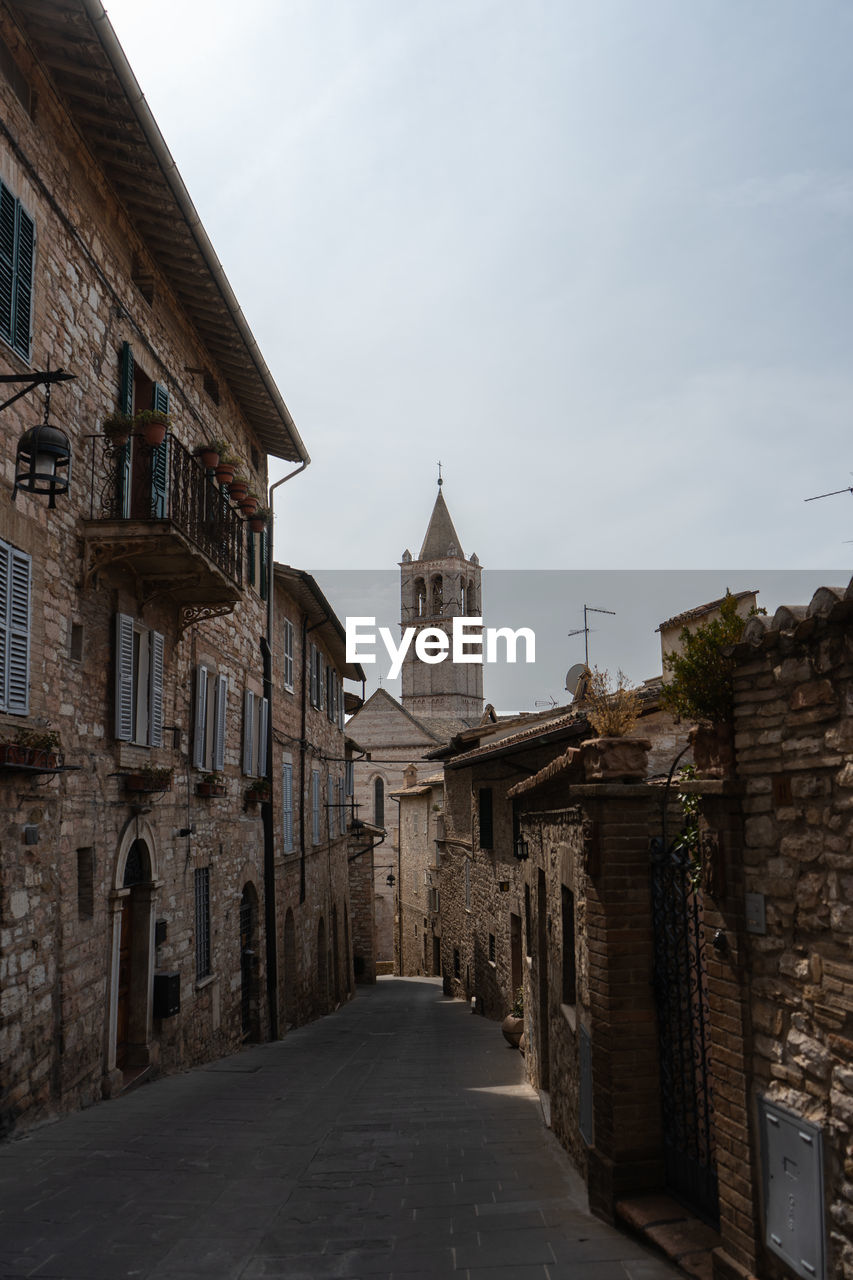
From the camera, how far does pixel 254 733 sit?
54.8 ft

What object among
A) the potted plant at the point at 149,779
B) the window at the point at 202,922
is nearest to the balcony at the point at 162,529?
the potted plant at the point at 149,779

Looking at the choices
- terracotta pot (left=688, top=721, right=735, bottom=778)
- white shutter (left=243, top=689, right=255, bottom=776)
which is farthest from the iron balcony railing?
terracotta pot (left=688, top=721, right=735, bottom=778)

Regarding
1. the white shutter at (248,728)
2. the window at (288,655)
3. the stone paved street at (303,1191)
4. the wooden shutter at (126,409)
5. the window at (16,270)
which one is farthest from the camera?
the window at (288,655)

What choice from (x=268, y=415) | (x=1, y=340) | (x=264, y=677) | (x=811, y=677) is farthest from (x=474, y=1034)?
(x=811, y=677)

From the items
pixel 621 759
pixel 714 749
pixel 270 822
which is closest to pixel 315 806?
pixel 270 822

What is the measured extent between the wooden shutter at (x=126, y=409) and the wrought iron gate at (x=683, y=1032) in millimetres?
6802

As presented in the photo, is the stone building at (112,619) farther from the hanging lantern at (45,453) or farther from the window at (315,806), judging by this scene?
the window at (315,806)

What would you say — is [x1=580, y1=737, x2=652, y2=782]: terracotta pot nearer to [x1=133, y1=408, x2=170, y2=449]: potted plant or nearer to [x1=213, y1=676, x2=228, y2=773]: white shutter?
[x1=133, y1=408, x2=170, y2=449]: potted plant

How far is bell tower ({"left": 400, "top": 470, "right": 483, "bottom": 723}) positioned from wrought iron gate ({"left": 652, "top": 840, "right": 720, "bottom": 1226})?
66241 millimetres

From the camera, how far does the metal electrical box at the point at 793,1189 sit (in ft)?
12.0

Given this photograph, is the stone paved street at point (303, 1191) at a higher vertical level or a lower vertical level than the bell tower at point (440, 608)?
lower

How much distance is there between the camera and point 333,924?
85.1 ft

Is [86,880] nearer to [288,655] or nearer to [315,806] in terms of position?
[288,655]

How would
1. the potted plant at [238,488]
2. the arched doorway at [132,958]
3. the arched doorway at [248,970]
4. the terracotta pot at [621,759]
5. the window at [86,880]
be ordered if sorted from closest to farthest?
1. the terracotta pot at [621,759]
2. the window at [86,880]
3. the arched doorway at [132,958]
4. the potted plant at [238,488]
5. the arched doorway at [248,970]
